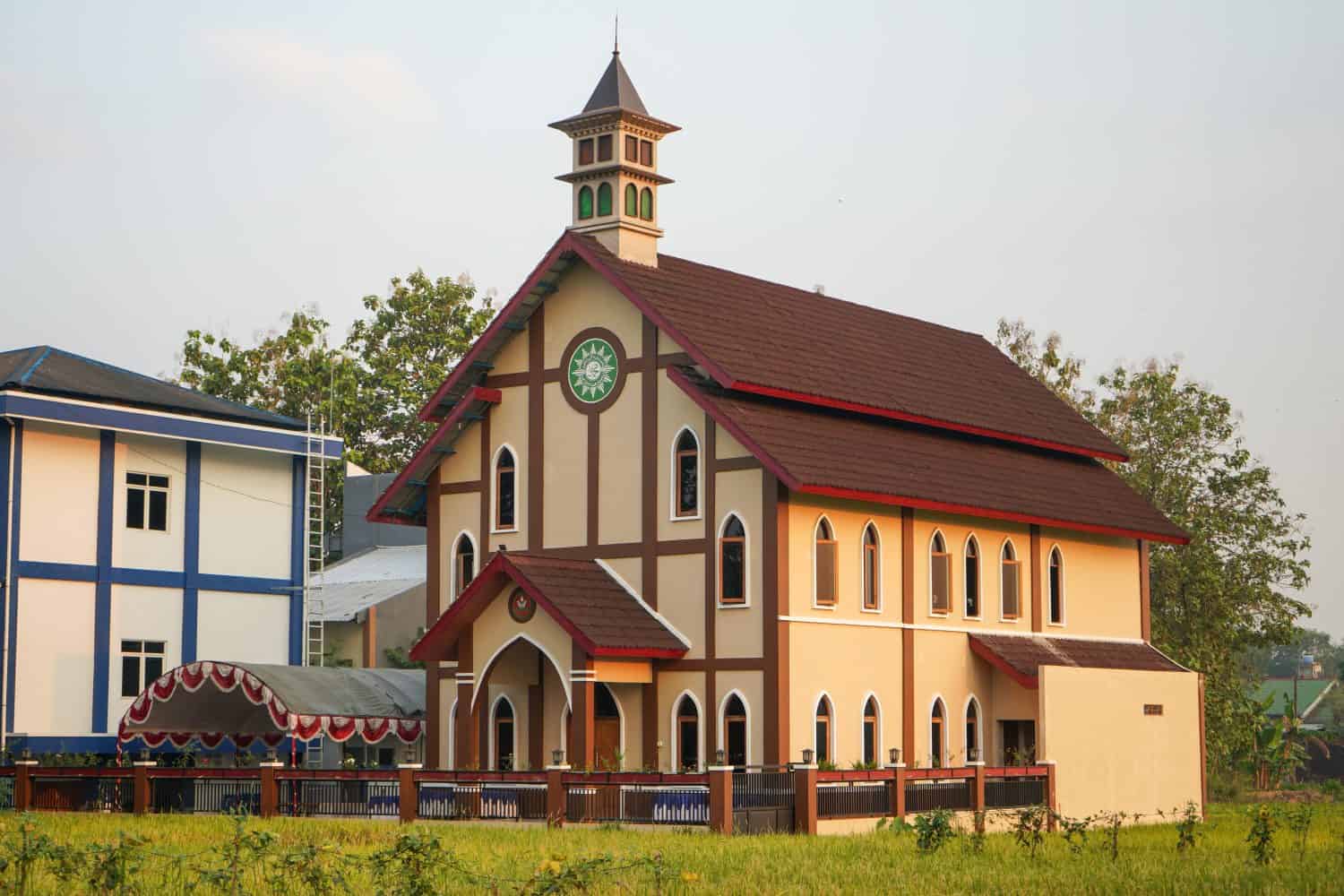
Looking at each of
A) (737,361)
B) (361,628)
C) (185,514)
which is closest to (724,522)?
Answer: (737,361)

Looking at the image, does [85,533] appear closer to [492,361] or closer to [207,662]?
[207,662]

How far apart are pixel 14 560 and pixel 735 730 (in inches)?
615

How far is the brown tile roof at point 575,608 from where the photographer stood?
32.9 metres

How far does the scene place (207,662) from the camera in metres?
36.4

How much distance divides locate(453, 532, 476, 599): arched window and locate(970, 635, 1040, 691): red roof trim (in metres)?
9.90

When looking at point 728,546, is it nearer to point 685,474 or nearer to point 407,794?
point 685,474

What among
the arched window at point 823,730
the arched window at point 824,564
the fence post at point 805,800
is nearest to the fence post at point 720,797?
the fence post at point 805,800

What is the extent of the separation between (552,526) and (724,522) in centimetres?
418

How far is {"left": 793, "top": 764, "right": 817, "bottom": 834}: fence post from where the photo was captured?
28938mm

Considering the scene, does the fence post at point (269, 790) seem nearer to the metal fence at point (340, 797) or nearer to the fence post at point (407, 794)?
the metal fence at point (340, 797)

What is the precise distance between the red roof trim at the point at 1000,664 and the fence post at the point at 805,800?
346 inches

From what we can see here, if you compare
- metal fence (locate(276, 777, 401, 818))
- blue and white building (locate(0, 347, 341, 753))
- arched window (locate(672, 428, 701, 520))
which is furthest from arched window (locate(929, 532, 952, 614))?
blue and white building (locate(0, 347, 341, 753))

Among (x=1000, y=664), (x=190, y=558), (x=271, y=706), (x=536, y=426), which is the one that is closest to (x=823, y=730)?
(x=1000, y=664)

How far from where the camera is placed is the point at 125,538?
41.7 metres
